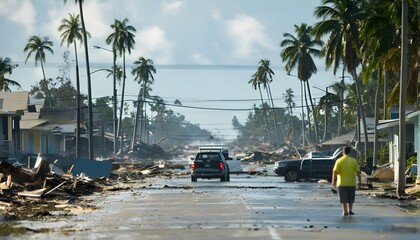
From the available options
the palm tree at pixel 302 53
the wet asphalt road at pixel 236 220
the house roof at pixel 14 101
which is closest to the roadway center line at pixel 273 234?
the wet asphalt road at pixel 236 220

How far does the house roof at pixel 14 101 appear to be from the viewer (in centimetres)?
7775

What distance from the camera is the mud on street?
18250 mm

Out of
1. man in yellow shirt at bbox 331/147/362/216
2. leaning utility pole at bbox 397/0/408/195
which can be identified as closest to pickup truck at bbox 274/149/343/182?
leaning utility pole at bbox 397/0/408/195

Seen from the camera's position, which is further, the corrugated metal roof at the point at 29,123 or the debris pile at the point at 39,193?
the corrugated metal roof at the point at 29,123

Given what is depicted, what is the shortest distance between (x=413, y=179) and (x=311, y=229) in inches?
950

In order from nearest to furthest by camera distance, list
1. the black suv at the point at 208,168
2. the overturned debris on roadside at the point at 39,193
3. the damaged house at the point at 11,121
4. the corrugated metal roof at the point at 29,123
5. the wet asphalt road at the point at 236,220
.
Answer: the wet asphalt road at the point at 236,220
the overturned debris on roadside at the point at 39,193
the black suv at the point at 208,168
the damaged house at the point at 11,121
the corrugated metal roof at the point at 29,123

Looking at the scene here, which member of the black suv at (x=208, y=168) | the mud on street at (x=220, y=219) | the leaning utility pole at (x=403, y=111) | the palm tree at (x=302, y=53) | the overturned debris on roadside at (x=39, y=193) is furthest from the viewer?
the palm tree at (x=302, y=53)

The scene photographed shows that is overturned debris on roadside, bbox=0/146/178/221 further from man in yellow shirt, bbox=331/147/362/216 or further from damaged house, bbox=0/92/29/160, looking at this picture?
damaged house, bbox=0/92/29/160

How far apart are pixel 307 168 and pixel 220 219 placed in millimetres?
29284

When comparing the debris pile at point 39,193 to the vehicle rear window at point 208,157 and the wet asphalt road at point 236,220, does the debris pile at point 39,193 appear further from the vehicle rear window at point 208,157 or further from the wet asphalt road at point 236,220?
the vehicle rear window at point 208,157

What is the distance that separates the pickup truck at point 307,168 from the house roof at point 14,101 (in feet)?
104

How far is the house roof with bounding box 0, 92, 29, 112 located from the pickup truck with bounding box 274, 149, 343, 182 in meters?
31.8

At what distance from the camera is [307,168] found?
50656 mm

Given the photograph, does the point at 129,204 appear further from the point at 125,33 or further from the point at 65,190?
the point at 125,33
